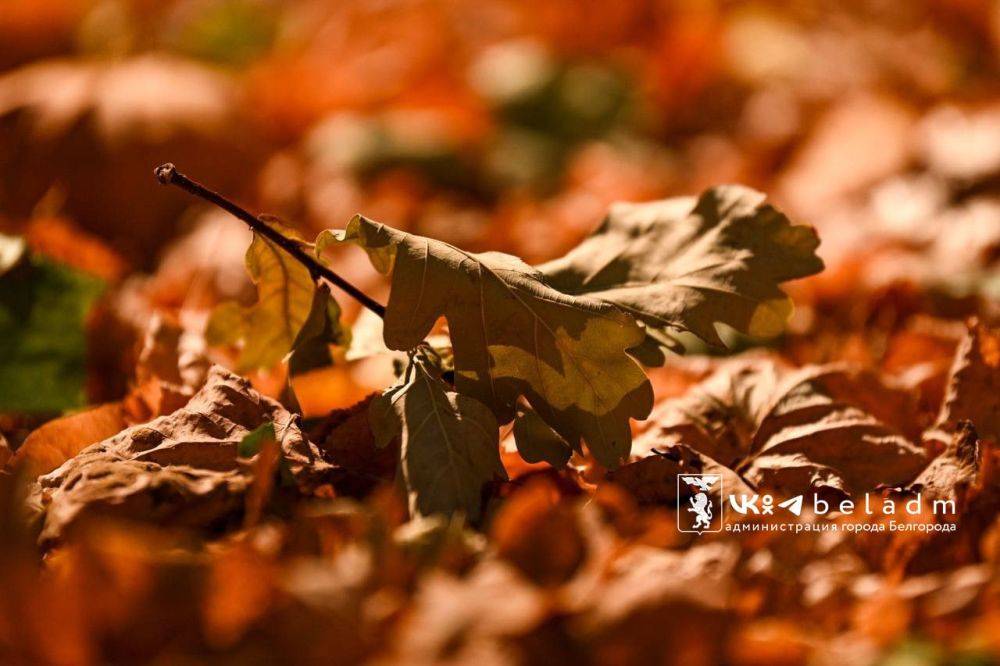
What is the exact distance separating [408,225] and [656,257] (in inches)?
35.9

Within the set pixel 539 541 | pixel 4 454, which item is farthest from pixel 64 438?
→ pixel 539 541


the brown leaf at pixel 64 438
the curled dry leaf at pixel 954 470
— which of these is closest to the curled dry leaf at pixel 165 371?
the brown leaf at pixel 64 438

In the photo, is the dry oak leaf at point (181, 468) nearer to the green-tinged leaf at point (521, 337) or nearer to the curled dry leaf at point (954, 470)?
the green-tinged leaf at point (521, 337)

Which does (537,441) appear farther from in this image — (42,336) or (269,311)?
(42,336)

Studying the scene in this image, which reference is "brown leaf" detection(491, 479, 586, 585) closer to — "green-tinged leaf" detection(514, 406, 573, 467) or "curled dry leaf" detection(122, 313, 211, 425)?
"green-tinged leaf" detection(514, 406, 573, 467)

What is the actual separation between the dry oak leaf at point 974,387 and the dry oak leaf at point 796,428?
0.04 metres

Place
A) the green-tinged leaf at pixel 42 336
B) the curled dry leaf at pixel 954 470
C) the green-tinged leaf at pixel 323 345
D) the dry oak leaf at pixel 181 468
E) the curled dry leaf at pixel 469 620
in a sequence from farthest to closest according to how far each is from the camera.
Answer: the green-tinged leaf at pixel 42 336
the green-tinged leaf at pixel 323 345
the curled dry leaf at pixel 954 470
the dry oak leaf at pixel 181 468
the curled dry leaf at pixel 469 620

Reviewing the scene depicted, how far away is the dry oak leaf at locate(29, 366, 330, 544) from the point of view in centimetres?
62

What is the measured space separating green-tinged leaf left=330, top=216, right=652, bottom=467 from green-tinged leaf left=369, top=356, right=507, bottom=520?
29 mm

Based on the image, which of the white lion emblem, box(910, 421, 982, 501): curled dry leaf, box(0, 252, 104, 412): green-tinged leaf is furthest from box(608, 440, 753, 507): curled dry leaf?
box(0, 252, 104, 412): green-tinged leaf

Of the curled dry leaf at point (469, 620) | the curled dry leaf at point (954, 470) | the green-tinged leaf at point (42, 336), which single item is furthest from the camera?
the green-tinged leaf at point (42, 336)

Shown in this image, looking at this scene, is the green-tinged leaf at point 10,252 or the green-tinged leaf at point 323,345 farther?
the green-tinged leaf at point 10,252

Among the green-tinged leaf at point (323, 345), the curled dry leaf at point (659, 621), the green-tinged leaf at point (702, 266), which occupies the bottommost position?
the curled dry leaf at point (659, 621)

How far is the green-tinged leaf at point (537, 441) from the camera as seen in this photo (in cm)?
72
